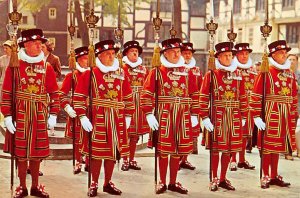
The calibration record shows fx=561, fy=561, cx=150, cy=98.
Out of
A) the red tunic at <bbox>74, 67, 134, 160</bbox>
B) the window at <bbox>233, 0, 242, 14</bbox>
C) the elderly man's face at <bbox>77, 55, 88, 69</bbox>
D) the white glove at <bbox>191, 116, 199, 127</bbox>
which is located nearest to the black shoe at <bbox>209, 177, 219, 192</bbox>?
the white glove at <bbox>191, 116, 199, 127</bbox>

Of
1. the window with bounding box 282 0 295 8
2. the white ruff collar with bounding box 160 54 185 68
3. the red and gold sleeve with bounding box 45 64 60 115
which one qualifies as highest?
the window with bounding box 282 0 295 8

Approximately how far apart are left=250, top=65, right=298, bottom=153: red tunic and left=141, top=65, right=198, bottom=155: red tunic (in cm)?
107

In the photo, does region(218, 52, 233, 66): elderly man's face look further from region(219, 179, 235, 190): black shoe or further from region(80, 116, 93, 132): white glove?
region(80, 116, 93, 132): white glove

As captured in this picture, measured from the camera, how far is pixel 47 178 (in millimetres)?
8227

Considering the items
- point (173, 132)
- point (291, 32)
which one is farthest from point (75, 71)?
point (291, 32)

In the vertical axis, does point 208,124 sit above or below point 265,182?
above

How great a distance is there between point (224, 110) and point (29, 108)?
8.58ft

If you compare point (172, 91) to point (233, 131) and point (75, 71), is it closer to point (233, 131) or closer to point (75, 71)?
point (233, 131)

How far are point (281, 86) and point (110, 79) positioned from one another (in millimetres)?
2383

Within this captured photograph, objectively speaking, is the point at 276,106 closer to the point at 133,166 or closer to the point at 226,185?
the point at 226,185

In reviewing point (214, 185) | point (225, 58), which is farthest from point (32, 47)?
point (214, 185)

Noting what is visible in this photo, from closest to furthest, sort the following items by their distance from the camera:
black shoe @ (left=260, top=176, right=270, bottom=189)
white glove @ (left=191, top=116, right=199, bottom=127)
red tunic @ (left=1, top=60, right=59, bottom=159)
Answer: red tunic @ (left=1, top=60, right=59, bottom=159), white glove @ (left=191, top=116, right=199, bottom=127), black shoe @ (left=260, top=176, right=270, bottom=189)

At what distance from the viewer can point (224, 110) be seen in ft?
25.1

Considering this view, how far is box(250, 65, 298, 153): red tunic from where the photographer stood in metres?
7.70
